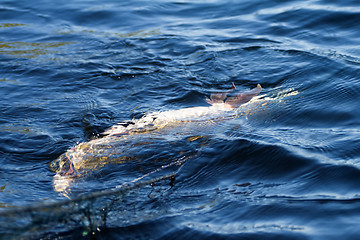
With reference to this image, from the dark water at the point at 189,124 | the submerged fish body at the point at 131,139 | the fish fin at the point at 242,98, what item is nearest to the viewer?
the dark water at the point at 189,124

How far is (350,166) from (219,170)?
136 cm

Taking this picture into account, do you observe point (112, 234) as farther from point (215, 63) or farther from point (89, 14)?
point (89, 14)

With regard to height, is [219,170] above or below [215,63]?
below

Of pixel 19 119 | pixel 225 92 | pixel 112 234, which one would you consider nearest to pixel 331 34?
pixel 225 92

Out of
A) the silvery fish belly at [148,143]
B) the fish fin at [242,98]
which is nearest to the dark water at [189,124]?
the silvery fish belly at [148,143]

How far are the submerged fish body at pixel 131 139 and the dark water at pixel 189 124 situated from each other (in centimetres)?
5

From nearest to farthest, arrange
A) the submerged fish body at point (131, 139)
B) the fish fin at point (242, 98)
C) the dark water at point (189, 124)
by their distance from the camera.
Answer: the dark water at point (189, 124) < the submerged fish body at point (131, 139) < the fish fin at point (242, 98)

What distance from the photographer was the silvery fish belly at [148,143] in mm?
4663

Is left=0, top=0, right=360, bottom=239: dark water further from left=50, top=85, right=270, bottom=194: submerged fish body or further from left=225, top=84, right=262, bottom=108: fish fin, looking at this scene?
left=225, top=84, right=262, bottom=108: fish fin

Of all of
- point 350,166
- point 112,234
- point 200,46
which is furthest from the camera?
point 200,46

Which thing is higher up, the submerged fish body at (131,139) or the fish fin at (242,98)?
the fish fin at (242,98)

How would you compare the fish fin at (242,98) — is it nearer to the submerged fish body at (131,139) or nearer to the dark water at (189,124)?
the submerged fish body at (131,139)

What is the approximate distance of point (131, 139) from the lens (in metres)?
5.08

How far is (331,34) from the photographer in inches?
351
